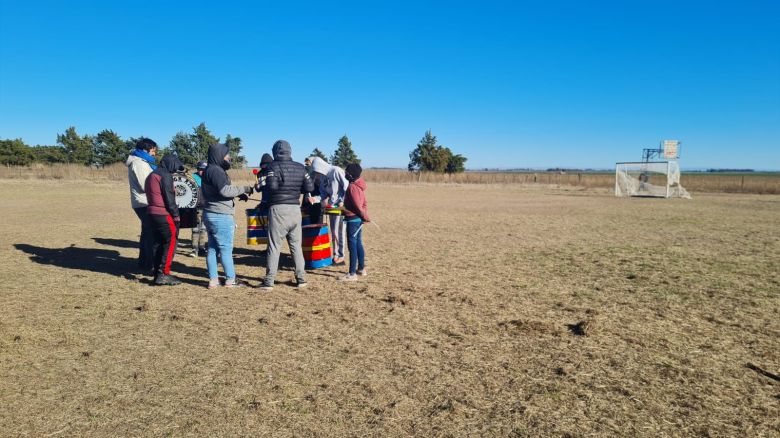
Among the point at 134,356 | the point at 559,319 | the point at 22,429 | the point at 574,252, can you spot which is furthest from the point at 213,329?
the point at 574,252

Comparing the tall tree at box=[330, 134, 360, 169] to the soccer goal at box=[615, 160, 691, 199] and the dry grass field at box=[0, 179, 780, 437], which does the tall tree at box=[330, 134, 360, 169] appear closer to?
the soccer goal at box=[615, 160, 691, 199]

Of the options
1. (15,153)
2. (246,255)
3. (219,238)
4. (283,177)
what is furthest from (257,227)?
(15,153)

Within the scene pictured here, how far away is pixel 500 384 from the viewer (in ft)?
11.8

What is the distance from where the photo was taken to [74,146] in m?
56.2

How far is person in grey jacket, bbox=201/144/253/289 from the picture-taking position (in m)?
5.80

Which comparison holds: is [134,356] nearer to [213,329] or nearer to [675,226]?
[213,329]

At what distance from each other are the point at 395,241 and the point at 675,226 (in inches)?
373

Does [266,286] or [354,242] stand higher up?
[354,242]

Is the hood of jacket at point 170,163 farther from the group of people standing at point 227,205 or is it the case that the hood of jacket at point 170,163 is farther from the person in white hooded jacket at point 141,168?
the person in white hooded jacket at point 141,168

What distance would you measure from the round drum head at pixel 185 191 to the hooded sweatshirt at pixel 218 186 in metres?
1.88

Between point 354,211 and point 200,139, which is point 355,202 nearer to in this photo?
point 354,211

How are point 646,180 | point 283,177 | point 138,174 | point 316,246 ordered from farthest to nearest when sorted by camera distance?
point 646,180 < point 316,246 < point 138,174 < point 283,177

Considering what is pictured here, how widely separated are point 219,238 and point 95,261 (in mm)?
3831

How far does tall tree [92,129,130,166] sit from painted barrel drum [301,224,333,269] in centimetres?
5997
